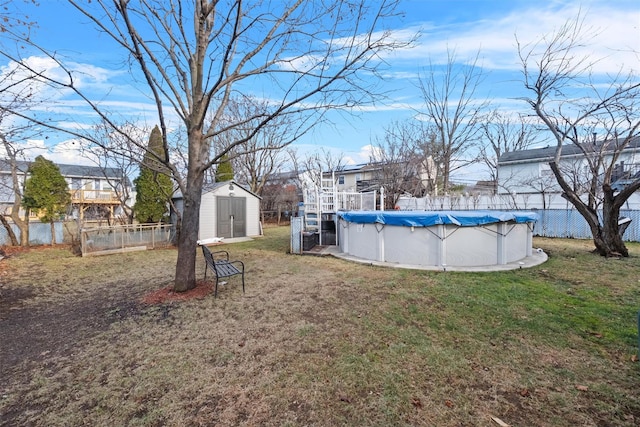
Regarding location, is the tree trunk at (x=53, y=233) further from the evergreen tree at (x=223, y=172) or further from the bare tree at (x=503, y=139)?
the bare tree at (x=503, y=139)

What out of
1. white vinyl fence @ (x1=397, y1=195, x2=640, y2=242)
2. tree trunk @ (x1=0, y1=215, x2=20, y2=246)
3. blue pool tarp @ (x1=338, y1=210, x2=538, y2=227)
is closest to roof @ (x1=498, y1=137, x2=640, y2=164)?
white vinyl fence @ (x1=397, y1=195, x2=640, y2=242)

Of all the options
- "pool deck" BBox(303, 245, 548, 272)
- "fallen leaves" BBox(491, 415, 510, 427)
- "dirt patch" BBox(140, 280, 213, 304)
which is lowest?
"fallen leaves" BBox(491, 415, 510, 427)

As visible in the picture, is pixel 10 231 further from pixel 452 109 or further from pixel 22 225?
pixel 452 109

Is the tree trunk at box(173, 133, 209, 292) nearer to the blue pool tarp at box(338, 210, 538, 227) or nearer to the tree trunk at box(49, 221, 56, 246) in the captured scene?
the blue pool tarp at box(338, 210, 538, 227)

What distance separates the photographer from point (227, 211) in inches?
568

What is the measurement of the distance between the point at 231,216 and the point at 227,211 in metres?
0.34

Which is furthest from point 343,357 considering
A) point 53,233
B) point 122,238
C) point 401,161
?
point 401,161

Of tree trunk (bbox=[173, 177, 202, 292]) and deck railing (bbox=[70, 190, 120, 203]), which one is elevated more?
deck railing (bbox=[70, 190, 120, 203])

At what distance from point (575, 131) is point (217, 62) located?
10442mm

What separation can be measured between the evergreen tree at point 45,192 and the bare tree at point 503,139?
86.0ft

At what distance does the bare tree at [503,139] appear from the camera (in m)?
23.9

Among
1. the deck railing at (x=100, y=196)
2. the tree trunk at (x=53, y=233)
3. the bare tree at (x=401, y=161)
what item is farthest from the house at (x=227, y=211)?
the deck railing at (x=100, y=196)

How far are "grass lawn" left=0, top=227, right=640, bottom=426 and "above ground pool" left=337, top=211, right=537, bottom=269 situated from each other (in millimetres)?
1294

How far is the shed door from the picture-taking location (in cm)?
1417
